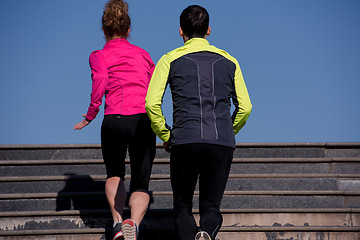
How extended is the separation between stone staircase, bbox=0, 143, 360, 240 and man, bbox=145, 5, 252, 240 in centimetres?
151

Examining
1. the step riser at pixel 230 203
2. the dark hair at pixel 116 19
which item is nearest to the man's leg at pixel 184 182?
the dark hair at pixel 116 19

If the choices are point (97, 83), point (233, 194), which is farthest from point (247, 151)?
point (97, 83)

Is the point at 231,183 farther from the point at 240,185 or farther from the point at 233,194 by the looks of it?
the point at 233,194

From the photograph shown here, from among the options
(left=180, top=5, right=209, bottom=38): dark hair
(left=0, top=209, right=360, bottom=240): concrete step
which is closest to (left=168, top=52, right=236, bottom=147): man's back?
(left=180, top=5, right=209, bottom=38): dark hair

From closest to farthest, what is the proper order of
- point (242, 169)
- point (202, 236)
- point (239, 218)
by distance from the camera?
point (202, 236) → point (239, 218) → point (242, 169)

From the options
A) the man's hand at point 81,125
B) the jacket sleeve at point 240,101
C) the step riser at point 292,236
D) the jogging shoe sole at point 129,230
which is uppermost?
the jacket sleeve at point 240,101

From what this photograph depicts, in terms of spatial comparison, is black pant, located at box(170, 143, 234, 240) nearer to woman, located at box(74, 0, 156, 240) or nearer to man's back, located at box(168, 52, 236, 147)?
man's back, located at box(168, 52, 236, 147)

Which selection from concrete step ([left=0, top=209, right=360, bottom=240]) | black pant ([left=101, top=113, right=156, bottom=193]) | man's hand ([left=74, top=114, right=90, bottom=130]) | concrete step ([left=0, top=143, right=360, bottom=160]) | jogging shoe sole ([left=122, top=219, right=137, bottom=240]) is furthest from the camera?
concrete step ([left=0, top=143, right=360, bottom=160])

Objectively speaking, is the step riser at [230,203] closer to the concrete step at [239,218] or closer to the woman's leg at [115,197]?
the concrete step at [239,218]

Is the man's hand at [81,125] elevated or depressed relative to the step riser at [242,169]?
elevated

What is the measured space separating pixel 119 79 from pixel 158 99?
0.82m

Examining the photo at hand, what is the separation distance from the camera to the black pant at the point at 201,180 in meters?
3.68

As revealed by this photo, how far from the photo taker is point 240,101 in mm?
3951

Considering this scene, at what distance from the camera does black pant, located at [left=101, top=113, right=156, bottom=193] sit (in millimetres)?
4405
